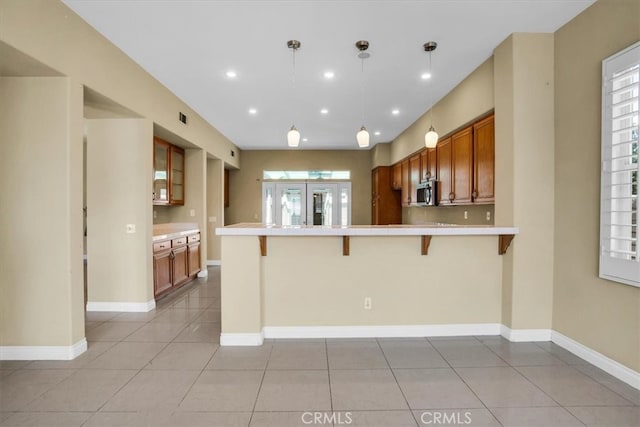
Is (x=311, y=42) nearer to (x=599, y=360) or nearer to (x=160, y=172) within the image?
(x=160, y=172)

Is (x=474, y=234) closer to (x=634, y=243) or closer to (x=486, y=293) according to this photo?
(x=486, y=293)

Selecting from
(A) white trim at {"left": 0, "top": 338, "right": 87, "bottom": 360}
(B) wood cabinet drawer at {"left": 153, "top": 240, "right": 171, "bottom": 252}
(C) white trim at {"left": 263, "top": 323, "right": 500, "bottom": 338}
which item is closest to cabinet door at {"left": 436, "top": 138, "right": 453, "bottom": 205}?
(C) white trim at {"left": 263, "top": 323, "right": 500, "bottom": 338}

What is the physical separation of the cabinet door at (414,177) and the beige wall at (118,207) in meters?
4.30

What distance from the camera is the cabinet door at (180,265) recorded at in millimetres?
4805

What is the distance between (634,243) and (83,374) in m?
4.24

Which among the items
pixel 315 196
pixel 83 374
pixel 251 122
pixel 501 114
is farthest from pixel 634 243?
pixel 315 196

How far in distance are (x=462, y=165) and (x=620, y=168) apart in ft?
6.08

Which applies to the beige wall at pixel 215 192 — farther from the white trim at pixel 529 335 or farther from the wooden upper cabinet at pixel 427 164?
the white trim at pixel 529 335

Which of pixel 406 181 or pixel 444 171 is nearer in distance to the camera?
pixel 444 171

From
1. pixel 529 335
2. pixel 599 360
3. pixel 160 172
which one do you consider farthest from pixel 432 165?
pixel 160 172

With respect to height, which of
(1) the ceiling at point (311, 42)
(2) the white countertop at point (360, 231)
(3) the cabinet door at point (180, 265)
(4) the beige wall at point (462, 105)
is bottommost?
(3) the cabinet door at point (180, 265)

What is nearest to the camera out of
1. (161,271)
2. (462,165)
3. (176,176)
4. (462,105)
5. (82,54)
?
(82,54)

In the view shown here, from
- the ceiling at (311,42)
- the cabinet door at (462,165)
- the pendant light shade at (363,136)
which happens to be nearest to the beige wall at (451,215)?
the cabinet door at (462,165)

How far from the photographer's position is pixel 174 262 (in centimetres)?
477
